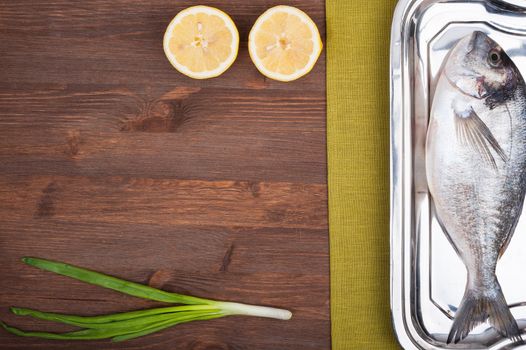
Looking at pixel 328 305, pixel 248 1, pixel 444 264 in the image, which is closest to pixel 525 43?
pixel 444 264

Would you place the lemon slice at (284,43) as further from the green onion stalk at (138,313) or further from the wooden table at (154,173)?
the green onion stalk at (138,313)

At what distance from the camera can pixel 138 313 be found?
66.4 inches

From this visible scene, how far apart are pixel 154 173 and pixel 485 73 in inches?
42.1

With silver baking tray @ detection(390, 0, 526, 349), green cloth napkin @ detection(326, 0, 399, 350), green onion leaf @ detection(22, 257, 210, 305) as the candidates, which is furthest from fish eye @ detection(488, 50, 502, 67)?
green onion leaf @ detection(22, 257, 210, 305)

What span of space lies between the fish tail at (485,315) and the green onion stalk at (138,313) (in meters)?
0.54

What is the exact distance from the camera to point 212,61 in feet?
5.08

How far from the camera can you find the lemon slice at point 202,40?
1.54 m

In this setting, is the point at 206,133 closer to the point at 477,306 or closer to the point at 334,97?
the point at 334,97

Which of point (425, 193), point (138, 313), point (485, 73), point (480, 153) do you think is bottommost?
point (138, 313)

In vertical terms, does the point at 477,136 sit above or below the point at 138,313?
above

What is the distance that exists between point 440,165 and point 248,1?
2.60 ft

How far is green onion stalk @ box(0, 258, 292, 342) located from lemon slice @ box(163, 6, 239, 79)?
741mm

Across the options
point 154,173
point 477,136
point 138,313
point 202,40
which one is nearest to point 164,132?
point 154,173

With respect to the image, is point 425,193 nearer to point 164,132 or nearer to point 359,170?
point 359,170
